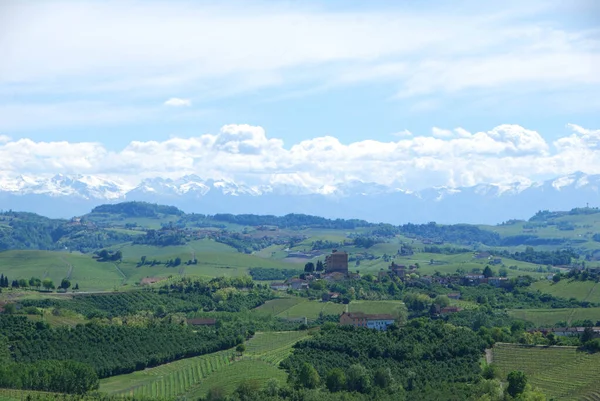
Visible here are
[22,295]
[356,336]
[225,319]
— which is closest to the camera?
[356,336]

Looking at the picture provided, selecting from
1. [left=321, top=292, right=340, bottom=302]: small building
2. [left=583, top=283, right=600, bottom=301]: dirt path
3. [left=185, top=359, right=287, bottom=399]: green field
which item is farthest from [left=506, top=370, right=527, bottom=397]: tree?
[left=583, top=283, right=600, bottom=301]: dirt path

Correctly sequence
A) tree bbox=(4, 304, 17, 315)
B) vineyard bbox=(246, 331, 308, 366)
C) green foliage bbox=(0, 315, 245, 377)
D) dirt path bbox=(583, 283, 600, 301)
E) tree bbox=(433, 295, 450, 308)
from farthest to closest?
dirt path bbox=(583, 283, 600, 301), tree bbox=(433, 295, 450, 308), tree bbox=(4, 304, 17, 315), vineyard bbox=(246, 331, 308, 366), green foliage bbox=(0, 315, 245, 377)

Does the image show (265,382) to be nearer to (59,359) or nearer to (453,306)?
(59,359)

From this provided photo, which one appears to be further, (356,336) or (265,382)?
(356,336)

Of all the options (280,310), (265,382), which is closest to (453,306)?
(280,310)

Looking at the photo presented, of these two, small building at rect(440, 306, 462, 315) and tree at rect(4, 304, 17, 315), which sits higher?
tree at rect(4, 304, 17, 315)

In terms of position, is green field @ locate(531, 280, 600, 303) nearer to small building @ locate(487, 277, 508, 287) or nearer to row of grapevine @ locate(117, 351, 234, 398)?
small building @ locate(487, 277, 508, 287)

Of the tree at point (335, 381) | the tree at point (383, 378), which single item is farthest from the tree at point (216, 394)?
the tree at point (383, 378)
